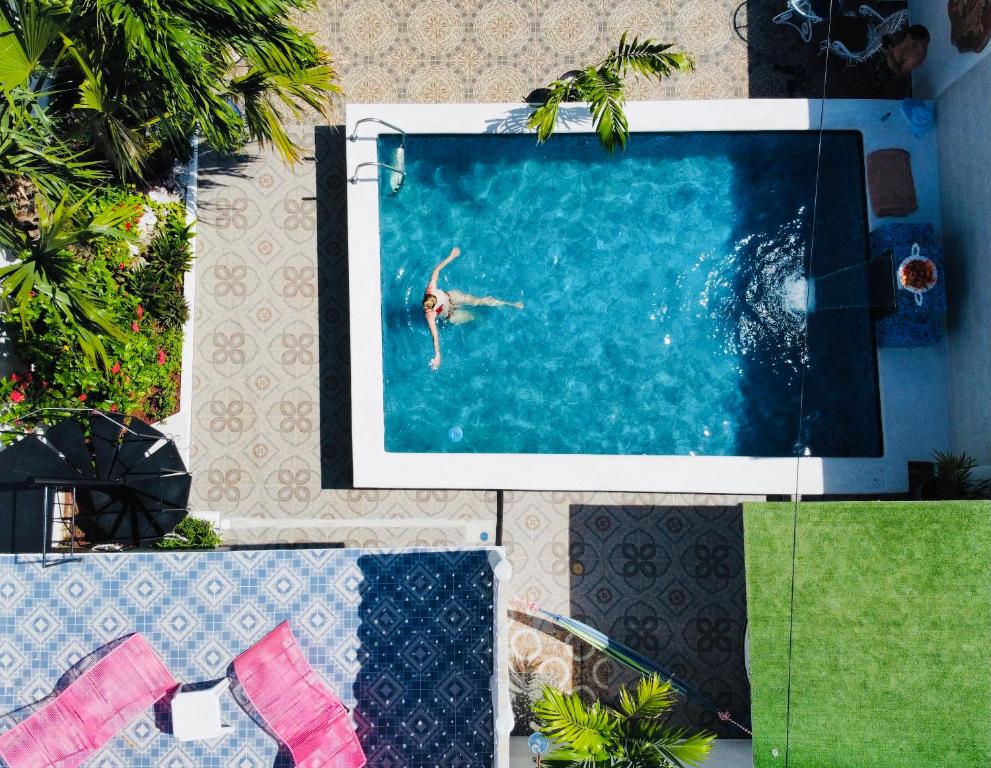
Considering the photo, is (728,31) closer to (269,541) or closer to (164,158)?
(164,158)

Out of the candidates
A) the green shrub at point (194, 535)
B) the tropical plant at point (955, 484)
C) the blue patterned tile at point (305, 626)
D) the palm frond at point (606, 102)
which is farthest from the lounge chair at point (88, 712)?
the tropical plant at point (955, 484)

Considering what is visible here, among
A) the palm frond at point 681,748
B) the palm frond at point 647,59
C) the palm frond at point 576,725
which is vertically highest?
the palm frond at point 647,59

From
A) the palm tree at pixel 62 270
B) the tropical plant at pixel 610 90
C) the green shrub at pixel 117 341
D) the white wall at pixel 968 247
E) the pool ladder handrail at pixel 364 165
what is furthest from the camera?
the pool ladder handrail at pixel 364 165

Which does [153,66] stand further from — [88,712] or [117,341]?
[88,712]

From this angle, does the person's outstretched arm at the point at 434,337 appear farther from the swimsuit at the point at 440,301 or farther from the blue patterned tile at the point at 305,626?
the blue patterned tile at the point at 305,626

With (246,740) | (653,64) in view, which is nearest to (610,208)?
(653,64)

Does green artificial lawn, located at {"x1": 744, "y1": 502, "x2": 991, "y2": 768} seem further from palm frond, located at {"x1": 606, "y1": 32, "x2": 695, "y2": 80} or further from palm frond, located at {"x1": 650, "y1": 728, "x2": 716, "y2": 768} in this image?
palm frond, located at {"x1": 606, "y1": 32, "x2": 695, "y2": 80}

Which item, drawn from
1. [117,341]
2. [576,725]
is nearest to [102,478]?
[117,341]

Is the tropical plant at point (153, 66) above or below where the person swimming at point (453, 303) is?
above
